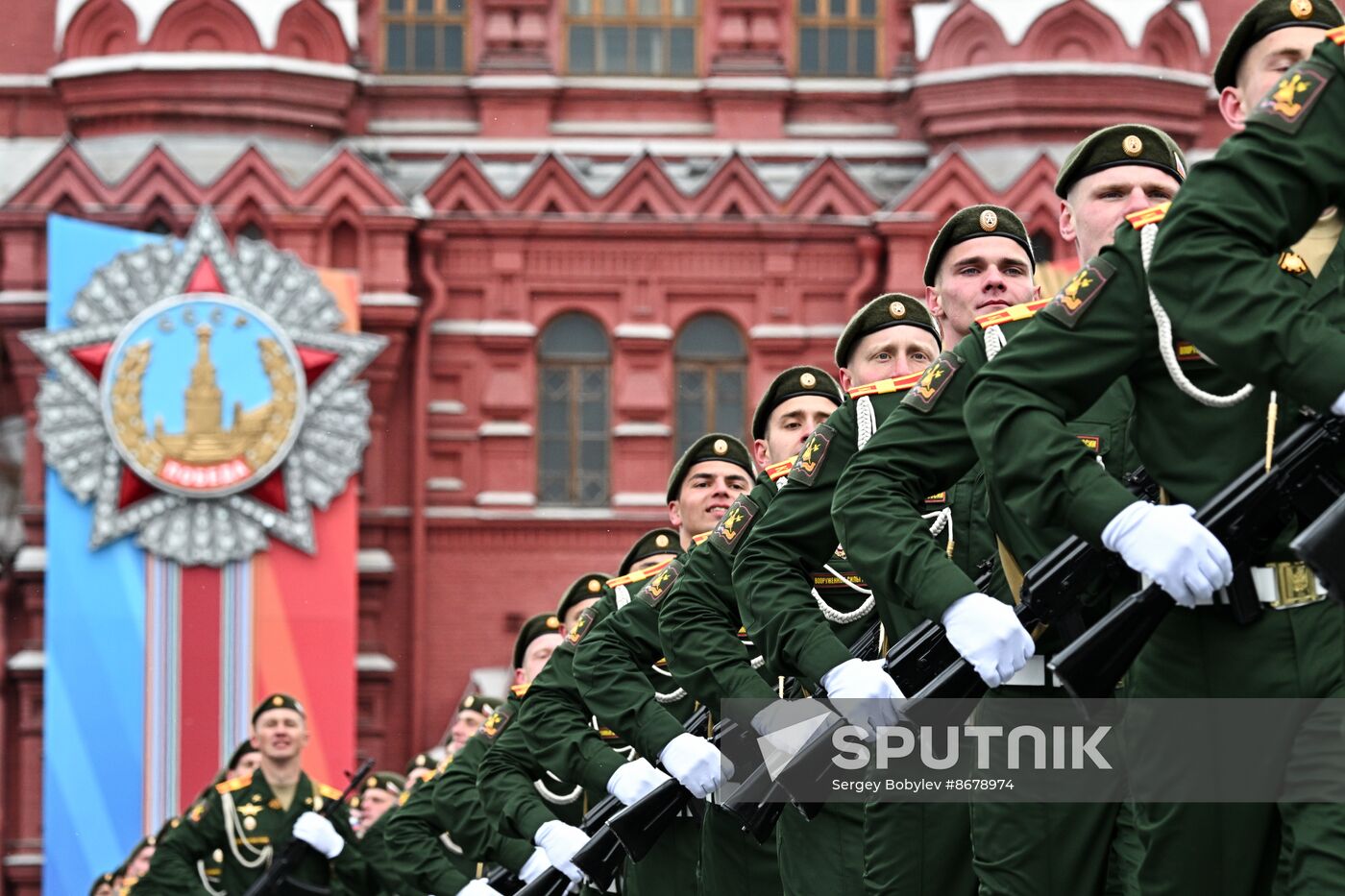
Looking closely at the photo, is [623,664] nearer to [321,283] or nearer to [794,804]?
[794,804]

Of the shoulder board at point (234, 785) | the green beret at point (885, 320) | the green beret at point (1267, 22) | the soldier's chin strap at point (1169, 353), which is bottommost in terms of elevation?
the shoulder board at point (234, 785)

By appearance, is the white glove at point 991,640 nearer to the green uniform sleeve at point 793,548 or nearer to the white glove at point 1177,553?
the white glove at point 1177,553

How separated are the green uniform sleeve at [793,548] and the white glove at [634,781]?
78.9 inches

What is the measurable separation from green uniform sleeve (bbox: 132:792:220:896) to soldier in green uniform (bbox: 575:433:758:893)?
4781 millimetres

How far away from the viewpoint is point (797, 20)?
28.2 metres

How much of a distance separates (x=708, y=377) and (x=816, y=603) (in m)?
20.2

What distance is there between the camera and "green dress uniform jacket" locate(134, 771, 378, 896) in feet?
48.6

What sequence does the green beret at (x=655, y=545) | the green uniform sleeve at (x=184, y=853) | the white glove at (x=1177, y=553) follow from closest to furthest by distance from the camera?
the white glove at (x=1177, y=553) < the green beret at (x=655, y=545) < the green uniform sleeve at (x=184, y=853)

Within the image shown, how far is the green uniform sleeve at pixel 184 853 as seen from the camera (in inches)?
587

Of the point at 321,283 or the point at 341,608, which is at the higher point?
the point at 321,283

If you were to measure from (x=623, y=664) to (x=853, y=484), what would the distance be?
11.4 feet

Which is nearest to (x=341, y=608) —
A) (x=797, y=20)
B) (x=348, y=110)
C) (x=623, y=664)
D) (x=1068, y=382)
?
(x=348, y=110)

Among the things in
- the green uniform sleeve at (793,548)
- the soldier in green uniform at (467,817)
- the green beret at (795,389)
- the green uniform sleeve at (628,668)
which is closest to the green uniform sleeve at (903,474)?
the green uniform sleeve at (793,548)

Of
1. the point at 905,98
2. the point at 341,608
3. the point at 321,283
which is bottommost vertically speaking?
the point at 341,608
